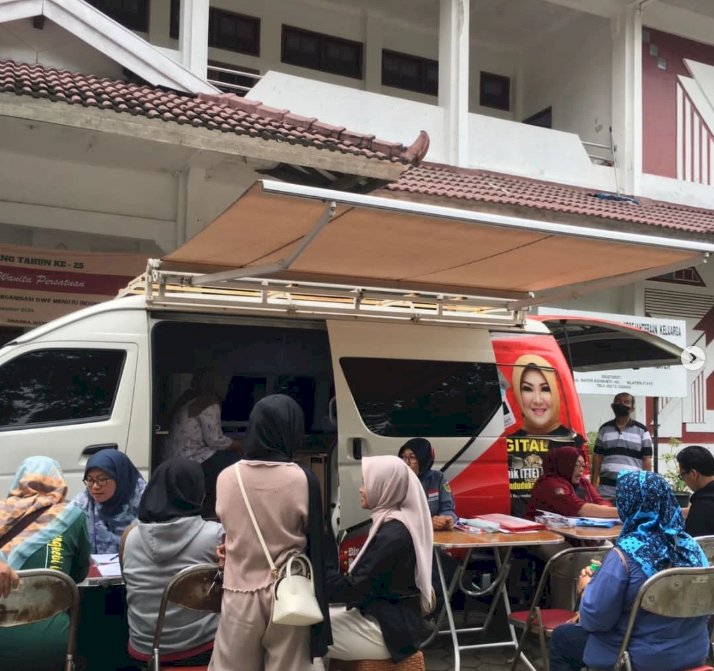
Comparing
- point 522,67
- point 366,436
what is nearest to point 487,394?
point 366,436

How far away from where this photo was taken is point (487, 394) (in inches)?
240

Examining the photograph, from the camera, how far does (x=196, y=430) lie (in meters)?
6.09

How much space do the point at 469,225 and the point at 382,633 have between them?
7.44 feet

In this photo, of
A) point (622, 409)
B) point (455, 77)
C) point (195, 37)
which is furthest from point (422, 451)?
point (455, 77)

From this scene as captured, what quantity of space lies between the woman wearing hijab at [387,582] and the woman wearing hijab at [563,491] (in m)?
2.64

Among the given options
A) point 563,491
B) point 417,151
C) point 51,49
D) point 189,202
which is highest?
point 51,49

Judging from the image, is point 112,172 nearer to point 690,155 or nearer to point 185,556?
point 185,556

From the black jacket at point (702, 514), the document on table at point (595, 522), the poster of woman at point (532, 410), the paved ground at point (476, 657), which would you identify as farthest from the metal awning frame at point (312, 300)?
the paved ground at point (476, 657)

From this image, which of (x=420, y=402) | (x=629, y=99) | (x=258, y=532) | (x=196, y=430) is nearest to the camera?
(x=258, y=532)

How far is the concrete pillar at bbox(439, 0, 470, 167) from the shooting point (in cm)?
1145

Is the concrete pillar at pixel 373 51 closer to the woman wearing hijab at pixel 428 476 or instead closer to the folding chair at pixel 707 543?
the woman wearing hijab at pixel 428 476

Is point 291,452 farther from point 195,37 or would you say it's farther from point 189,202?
point 195,37

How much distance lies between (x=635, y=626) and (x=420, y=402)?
2804 mm

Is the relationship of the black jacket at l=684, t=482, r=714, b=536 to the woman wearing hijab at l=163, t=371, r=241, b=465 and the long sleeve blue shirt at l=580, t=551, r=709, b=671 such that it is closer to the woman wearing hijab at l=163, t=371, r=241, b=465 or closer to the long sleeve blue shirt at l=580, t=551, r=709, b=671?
the long sleeve blue shirt at l=580, t=551, r=709, b=671
